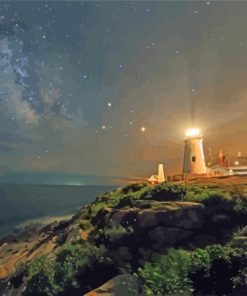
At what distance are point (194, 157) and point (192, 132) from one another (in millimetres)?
226

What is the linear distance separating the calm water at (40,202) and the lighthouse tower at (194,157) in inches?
28.3

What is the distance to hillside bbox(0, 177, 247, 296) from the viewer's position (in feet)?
12.2

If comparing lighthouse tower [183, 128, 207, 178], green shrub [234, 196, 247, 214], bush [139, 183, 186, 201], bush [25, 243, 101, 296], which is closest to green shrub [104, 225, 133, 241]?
bush [25, 243, 101, 296]

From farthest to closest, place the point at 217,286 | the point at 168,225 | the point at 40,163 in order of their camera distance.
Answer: the point at 40,163 → the point at 168,225 → the point at 217,286

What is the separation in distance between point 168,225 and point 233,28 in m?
1.88

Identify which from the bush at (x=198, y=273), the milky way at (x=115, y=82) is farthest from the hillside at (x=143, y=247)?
the milky way at (x=115, y=82)

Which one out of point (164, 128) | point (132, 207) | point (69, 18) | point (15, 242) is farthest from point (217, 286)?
point (69, 18)

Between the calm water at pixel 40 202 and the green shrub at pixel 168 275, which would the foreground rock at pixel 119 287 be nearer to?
the green shrub at pixel 168 275

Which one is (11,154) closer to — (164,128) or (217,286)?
(164,128)

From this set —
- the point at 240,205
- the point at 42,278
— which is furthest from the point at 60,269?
the point at 240,205

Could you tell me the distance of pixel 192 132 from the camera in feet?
13.7

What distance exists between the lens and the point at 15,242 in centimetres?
418

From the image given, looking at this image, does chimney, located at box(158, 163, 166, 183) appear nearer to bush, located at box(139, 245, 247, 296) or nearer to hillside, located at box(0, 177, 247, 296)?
hillside, located at box(0, 177, 247, 296)

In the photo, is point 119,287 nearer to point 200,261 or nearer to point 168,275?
point 168,275
